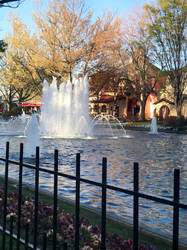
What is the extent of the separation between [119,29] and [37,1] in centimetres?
1076

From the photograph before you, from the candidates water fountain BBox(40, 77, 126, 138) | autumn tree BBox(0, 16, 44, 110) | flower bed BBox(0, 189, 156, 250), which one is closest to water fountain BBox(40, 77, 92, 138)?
water fountain BBox(40, 77, 126, 138)

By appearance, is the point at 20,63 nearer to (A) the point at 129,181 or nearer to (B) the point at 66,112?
(B) the point at 66,112

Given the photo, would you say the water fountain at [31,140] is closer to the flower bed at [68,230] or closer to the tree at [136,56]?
the flower bed at [68,230]

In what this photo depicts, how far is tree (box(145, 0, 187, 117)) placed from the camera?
3538 cm

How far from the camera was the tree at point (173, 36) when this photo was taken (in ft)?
116

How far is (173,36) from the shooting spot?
35719mm

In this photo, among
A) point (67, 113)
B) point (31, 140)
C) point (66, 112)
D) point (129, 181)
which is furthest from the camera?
point (66, 112)

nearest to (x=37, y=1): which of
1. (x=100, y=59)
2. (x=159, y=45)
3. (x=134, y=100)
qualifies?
(x=100, y=59)

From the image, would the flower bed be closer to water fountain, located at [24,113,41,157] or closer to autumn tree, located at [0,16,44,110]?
water fountain, located at [24,113,41,157]

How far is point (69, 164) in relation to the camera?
1045cm

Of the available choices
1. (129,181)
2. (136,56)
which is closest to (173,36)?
(136,56)

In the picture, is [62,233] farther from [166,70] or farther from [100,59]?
[100,59]

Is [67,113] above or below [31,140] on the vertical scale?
above

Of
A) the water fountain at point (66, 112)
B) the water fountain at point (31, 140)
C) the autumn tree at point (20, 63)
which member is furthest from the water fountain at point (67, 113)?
the autumn tree at point (20, 63)
